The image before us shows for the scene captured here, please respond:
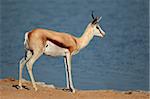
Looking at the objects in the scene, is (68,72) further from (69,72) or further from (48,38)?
(48,38)

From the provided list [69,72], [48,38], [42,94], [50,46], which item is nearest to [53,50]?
[50,46]

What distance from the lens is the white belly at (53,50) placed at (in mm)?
5135

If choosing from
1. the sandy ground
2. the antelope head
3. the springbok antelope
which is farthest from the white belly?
the antelope head

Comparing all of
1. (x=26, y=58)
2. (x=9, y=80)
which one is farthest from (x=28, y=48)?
(x=9, y=80)

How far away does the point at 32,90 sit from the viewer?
5000mm

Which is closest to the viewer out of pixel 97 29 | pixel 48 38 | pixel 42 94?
pixel 42 94

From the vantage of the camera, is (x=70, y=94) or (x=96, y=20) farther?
(x=96, y=20)

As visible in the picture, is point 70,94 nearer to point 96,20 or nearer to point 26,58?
point 26,58

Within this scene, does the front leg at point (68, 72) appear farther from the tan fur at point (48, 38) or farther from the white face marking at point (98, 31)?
the white face marking at point (98, 31)

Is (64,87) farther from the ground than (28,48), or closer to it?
closer to it

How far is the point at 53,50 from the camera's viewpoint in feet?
17.0

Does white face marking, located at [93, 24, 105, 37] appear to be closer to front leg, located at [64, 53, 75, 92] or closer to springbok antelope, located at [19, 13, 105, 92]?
springbok antelope, located at [19, 13, 105, 92]

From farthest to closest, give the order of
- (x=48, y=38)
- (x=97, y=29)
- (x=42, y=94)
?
(x=97, y=29) < (x=48, y=38) < (x=42, y=94)

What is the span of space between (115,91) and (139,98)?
2.37ft
